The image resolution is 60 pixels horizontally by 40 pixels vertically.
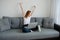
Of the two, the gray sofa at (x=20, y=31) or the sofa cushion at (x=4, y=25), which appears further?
the sofa cushion at (x=4, y=25)

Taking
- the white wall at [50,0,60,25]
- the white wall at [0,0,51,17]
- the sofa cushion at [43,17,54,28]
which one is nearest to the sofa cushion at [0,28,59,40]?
the sofa cushion at [43,17,54,28]

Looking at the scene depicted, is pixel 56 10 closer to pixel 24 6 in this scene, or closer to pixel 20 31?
pixel 24 6

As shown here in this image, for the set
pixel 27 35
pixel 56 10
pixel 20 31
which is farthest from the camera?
pixel 56 10

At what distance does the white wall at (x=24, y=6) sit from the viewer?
12.8 ft

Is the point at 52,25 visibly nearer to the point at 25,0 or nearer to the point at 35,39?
the point at 35,39

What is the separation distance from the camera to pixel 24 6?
4.04 metres

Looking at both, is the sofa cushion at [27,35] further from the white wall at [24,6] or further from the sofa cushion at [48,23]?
the white wall at [24,6]

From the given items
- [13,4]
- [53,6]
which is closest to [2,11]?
[13,4]

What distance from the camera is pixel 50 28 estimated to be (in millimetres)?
3604

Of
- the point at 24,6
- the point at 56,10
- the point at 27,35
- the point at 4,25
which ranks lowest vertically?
the point at 27,35

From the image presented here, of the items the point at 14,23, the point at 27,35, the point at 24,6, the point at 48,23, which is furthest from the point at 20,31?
the point at 24,6

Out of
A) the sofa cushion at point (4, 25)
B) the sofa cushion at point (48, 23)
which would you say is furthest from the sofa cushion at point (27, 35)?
the sofa cushion at point (48, 23)

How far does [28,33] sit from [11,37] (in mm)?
520

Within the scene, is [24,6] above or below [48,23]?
above
